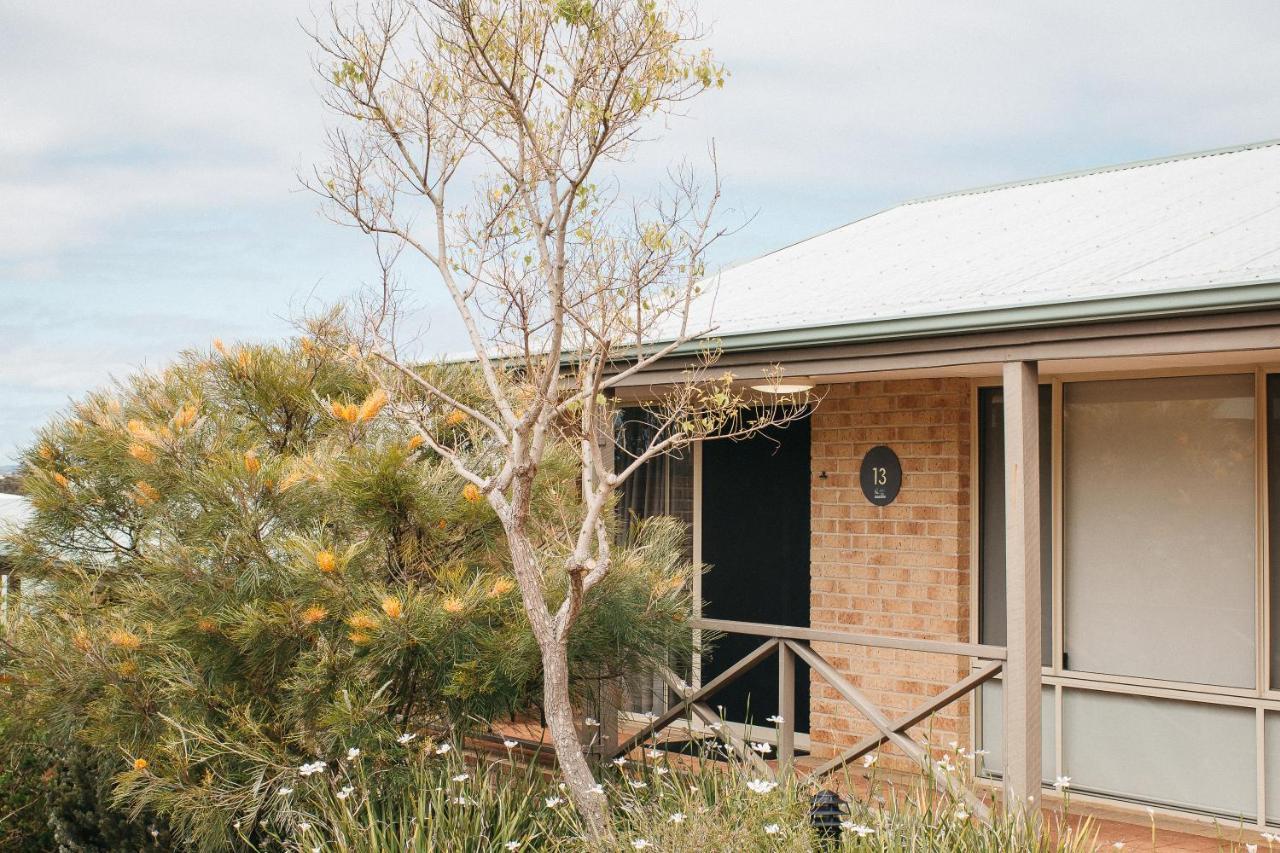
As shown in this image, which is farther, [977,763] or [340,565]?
[977,763]

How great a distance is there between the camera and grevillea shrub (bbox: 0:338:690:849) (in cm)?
534

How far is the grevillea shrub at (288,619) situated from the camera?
534 cm

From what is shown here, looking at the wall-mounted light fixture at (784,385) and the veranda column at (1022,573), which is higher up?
the wall-mounted light fixture at (784,385)

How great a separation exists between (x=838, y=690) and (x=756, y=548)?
2583 mm

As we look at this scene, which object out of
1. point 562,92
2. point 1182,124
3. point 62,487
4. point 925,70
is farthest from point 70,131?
point 1182,124

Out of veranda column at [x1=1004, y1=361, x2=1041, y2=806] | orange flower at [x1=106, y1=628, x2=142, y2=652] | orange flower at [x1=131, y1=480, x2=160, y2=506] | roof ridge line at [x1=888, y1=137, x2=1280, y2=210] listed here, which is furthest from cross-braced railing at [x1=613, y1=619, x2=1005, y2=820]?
roof ridge line at [x1=888, y1=137, x2=1280, y2=210]

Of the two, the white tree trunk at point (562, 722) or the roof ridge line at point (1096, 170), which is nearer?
the white tree trunk at point (562, 722)

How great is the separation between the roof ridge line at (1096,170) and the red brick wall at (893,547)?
284 cm

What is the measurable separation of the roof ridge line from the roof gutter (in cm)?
435

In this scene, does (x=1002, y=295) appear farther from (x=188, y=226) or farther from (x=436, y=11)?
(x=188, y=226)

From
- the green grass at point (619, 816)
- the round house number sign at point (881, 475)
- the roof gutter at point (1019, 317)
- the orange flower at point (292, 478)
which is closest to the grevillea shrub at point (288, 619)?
the orange flower at point (292, 478)

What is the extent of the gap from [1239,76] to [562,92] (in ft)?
85.5

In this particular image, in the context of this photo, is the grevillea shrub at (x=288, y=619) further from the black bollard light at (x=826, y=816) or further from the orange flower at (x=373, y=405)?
the black bollard light at (x=826, y=816)

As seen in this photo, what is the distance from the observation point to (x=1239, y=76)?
88.2 feet
